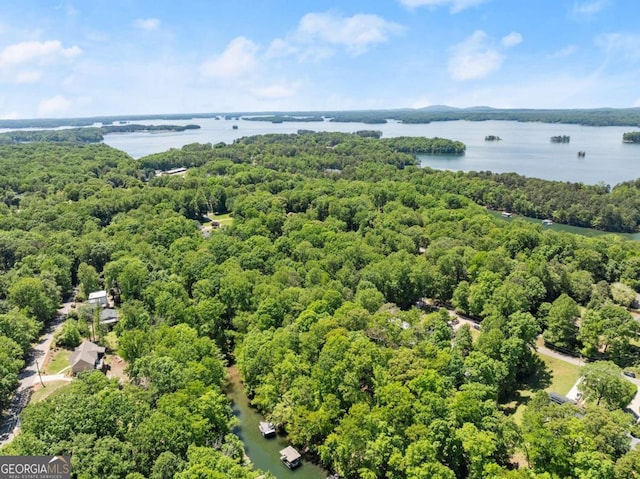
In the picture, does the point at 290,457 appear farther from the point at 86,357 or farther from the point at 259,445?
the point at 86,357

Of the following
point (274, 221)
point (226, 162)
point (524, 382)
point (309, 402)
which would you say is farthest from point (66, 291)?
point (226, 162)

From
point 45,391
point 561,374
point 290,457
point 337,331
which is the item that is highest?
point 337,331

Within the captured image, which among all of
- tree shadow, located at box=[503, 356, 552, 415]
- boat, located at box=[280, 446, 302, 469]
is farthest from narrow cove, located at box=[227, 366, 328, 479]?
tree shadow, located at box=[503, 356, 552, 415]

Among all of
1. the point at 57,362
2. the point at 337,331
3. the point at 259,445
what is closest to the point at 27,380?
the point at 57,362

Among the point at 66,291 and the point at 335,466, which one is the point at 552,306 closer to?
the point at 335,466

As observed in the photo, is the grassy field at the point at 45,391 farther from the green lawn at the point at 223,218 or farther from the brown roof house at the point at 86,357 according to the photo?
the green lawn at the point at 223,218

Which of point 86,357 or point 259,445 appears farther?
point 86,357
